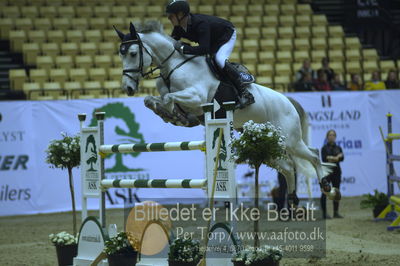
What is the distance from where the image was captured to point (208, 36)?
690 centimetres

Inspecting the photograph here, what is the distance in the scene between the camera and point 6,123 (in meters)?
11.6

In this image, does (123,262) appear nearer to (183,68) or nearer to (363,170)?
(183,68)

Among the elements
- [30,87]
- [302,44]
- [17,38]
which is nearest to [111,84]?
[30,87]

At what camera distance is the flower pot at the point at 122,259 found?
6.02m

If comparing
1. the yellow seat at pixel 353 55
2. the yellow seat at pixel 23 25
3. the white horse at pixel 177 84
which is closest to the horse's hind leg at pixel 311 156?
the white horse at pixel 177 84

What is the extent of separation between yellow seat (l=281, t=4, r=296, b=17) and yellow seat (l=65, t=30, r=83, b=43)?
5.37 meters

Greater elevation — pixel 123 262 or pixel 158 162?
pixel 158 162

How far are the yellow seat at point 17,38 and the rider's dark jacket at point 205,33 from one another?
8.05m

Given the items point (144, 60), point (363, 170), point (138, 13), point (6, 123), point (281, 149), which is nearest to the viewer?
point (281, 149)

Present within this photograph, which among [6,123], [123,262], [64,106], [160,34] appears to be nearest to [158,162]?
[64,106]

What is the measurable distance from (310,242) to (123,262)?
2832 mm

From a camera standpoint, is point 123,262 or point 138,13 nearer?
point 123,262

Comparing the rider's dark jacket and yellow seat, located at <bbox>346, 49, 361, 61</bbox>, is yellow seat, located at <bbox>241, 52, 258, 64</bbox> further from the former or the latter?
the rider's dark jacket

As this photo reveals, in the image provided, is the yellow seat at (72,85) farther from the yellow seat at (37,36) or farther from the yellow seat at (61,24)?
the yellow seat at (61,24)
